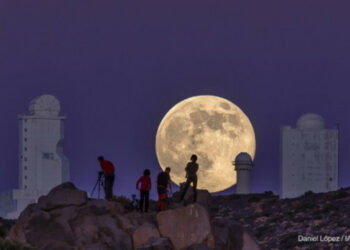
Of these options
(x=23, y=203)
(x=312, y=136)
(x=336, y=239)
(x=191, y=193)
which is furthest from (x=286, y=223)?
(x=23, y=203)

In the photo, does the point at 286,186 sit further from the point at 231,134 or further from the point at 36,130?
the point at 36,130

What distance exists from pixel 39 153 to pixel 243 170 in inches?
1107

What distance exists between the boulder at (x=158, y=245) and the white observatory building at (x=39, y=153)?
213 feet

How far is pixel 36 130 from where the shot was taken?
342 ft

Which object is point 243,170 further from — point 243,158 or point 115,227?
point 115,227

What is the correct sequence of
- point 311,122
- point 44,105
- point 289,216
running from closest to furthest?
point 289,216, point 311,122, point 44,105

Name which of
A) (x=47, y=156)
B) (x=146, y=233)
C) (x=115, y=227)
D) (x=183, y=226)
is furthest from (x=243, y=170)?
(x=146, y=233)

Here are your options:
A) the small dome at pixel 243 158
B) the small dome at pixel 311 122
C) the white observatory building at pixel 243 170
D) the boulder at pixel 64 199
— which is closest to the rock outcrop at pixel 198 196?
the boulder at pixel 64 199

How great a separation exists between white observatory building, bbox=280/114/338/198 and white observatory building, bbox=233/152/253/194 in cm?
1329

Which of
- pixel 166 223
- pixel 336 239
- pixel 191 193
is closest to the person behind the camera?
pixel 166 223

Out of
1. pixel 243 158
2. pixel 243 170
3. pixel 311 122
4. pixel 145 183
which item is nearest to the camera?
pixel 145 183

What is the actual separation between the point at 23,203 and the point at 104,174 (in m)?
63.6

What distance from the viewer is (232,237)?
4134 cm

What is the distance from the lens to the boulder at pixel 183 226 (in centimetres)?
3934
